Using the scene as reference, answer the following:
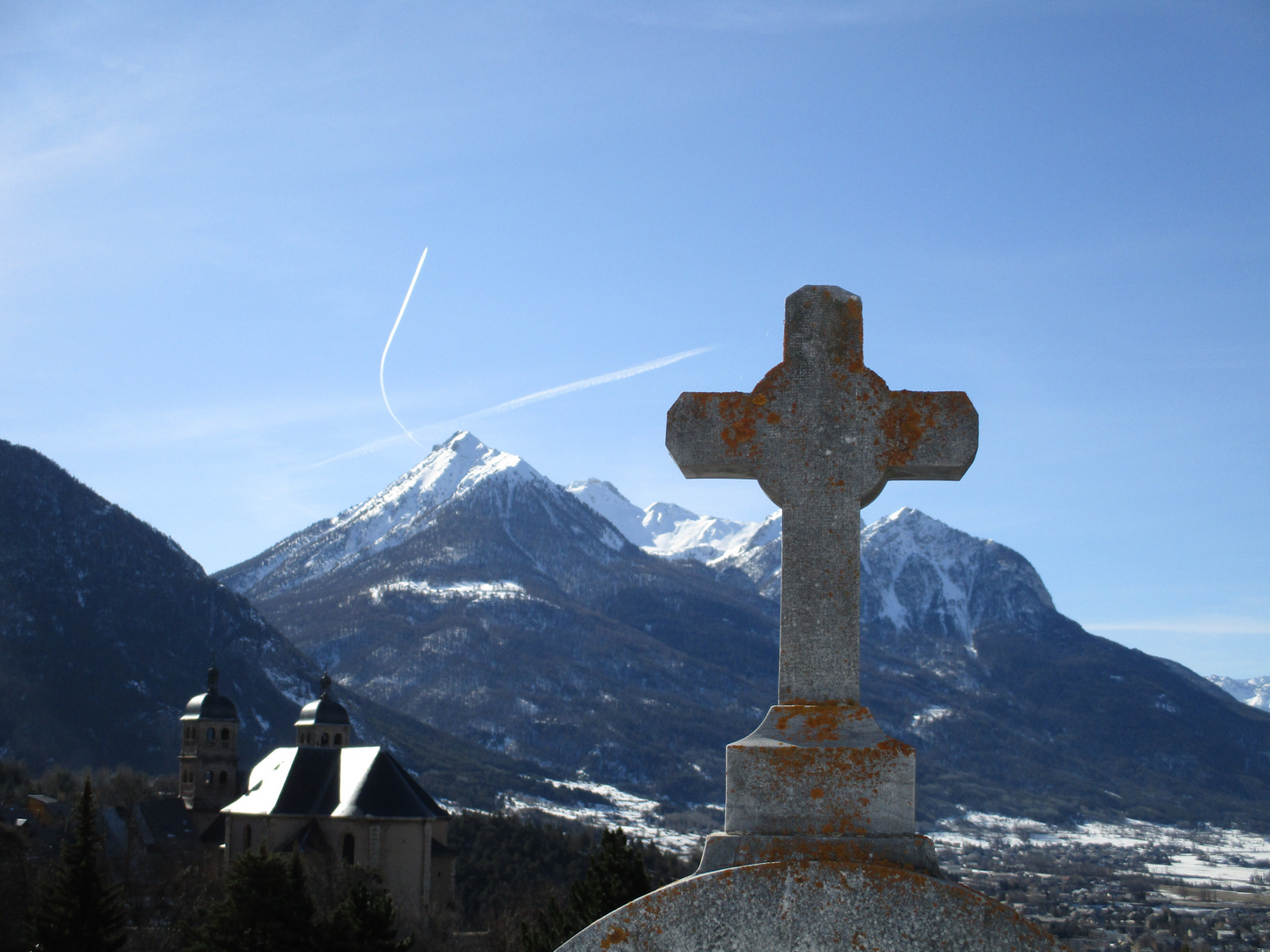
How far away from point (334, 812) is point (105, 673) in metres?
110

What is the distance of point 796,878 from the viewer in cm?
442

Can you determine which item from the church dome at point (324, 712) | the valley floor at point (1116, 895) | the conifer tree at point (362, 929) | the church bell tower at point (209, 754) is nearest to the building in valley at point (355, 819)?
the church bell tower at point (209, 754)

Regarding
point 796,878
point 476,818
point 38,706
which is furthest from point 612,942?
point 38,706

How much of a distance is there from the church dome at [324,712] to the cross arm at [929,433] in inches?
3316

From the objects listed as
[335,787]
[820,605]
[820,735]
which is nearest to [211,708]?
[335,787]

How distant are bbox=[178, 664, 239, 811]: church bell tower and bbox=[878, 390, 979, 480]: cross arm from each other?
280 feet

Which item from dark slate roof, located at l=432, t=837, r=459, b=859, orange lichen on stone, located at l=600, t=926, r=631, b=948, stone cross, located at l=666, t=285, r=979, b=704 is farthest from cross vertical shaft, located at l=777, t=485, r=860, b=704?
dark slate roof, located at l=432, t=837, r=459, b=859

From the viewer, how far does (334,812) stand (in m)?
Result: 75.1

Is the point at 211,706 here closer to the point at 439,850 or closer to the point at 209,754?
the point at 209,754

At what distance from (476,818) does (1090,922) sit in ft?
202

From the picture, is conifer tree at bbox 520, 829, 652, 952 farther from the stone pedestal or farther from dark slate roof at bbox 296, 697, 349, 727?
dark slate roof at bbox 296, 697, 349, 727

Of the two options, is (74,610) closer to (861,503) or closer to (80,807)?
(80,807)

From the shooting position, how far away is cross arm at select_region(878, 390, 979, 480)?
5289 mm

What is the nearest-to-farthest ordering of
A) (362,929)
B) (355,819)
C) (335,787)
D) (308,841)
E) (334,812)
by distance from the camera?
(362,929)
(355,819)
(308,841)
(334,812)
(335,787)
